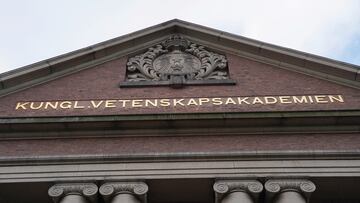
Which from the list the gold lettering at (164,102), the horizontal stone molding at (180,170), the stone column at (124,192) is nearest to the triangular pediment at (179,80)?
the gold lettering at (164,102)

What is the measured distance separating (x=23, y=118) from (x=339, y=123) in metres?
8.74

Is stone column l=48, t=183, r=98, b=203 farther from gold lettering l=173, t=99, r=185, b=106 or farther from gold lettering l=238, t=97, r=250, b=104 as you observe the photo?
gold lettering l=238, t=97, r=250, b=104

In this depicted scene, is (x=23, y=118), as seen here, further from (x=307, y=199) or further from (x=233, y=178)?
(x=307, y=199)

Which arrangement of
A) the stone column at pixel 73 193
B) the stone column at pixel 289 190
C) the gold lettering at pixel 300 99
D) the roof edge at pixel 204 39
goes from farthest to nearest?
the roof edge at pixel 204 39 < the gold lettering at pixel 300 99 < the stone column at pixel 73 193 < the stone column at pixel 289 190

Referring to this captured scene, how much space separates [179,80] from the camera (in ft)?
59.8

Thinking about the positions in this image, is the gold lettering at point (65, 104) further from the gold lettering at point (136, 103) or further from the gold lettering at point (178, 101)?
the gold lettering at point (178, 101)

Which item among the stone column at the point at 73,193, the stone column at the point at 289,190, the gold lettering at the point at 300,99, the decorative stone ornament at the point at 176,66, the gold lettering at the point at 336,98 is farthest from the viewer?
the decorative stone ornament at the point at 176,66

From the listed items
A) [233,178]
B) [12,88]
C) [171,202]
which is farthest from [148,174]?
[12,88]

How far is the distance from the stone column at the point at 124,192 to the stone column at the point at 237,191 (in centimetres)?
181

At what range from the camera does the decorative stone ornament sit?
60.3 feet

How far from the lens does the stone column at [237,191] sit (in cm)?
1384

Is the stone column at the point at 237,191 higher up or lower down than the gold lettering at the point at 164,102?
lower down

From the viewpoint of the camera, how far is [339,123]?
626 inches

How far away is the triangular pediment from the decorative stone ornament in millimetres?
32
